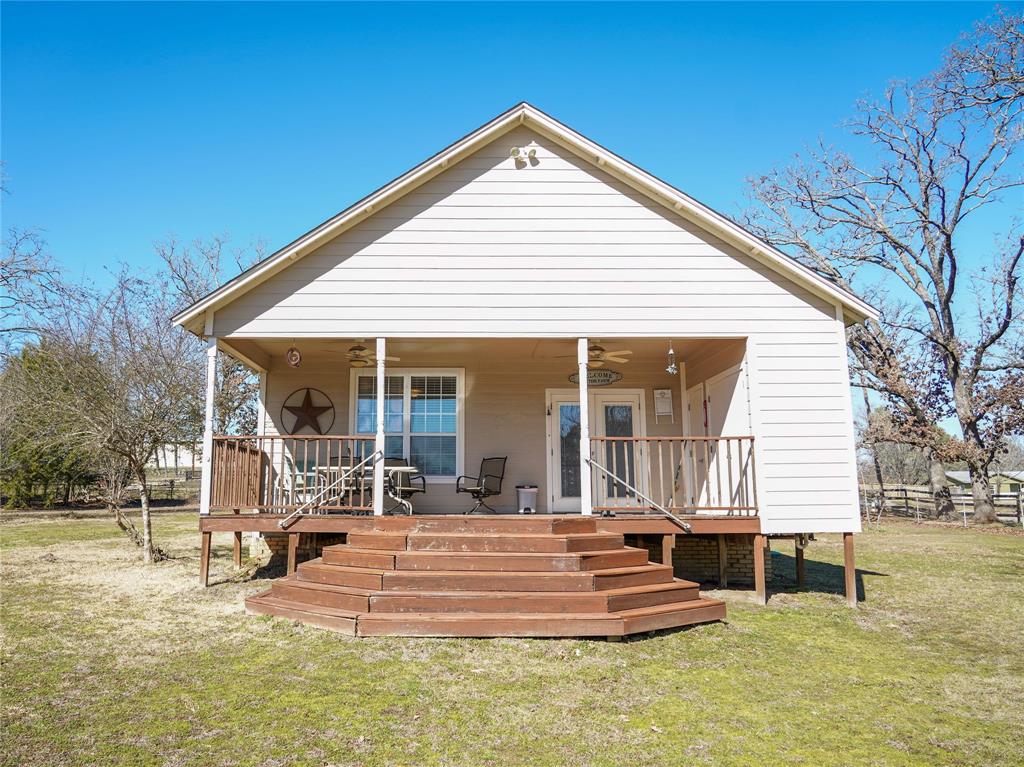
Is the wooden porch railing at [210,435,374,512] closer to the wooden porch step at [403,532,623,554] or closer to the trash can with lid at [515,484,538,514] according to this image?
the wooden porch step at [403,532,623,554]

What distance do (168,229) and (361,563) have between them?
22685 millimetres

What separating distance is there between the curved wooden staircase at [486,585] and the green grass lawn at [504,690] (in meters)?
0.18

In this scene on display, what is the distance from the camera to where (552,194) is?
9.05 meters

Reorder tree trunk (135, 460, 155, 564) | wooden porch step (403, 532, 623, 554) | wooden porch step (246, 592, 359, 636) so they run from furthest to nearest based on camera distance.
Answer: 1. tree trunk (135, 460, 155, 564)
2. wooden porch step (403, 532, 623, 554)
3. wooden porch step (246, 592, 359, 636)

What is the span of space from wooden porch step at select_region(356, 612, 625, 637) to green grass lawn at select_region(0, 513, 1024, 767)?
12 centimetres

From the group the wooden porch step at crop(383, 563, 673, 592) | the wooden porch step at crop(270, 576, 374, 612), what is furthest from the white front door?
the wooden porch step at crop(270, 576, 374, 612)

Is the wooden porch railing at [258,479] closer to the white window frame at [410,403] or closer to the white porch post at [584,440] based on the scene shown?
the white window frame at [410,403]

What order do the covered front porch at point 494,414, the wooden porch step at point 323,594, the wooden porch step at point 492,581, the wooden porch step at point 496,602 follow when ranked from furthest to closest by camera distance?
the covered front porch at point 494,414, the wooden porch step at point 492,581, the wooden porch step at point 323,594, the wooden porch step at point 496,602

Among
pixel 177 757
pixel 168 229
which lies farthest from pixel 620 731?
pixel 168 229

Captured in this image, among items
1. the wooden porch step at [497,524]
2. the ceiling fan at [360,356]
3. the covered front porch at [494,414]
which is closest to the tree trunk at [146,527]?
the covered front porch at [494,414]

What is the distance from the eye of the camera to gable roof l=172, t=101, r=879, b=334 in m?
8.52

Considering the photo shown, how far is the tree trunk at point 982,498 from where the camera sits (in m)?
22.1

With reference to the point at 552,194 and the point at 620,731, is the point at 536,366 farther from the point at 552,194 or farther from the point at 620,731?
the point at 620,731

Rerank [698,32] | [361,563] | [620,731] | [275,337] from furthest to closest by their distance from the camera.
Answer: [698,32] → [275,337] → [361,563] → [620,731]
